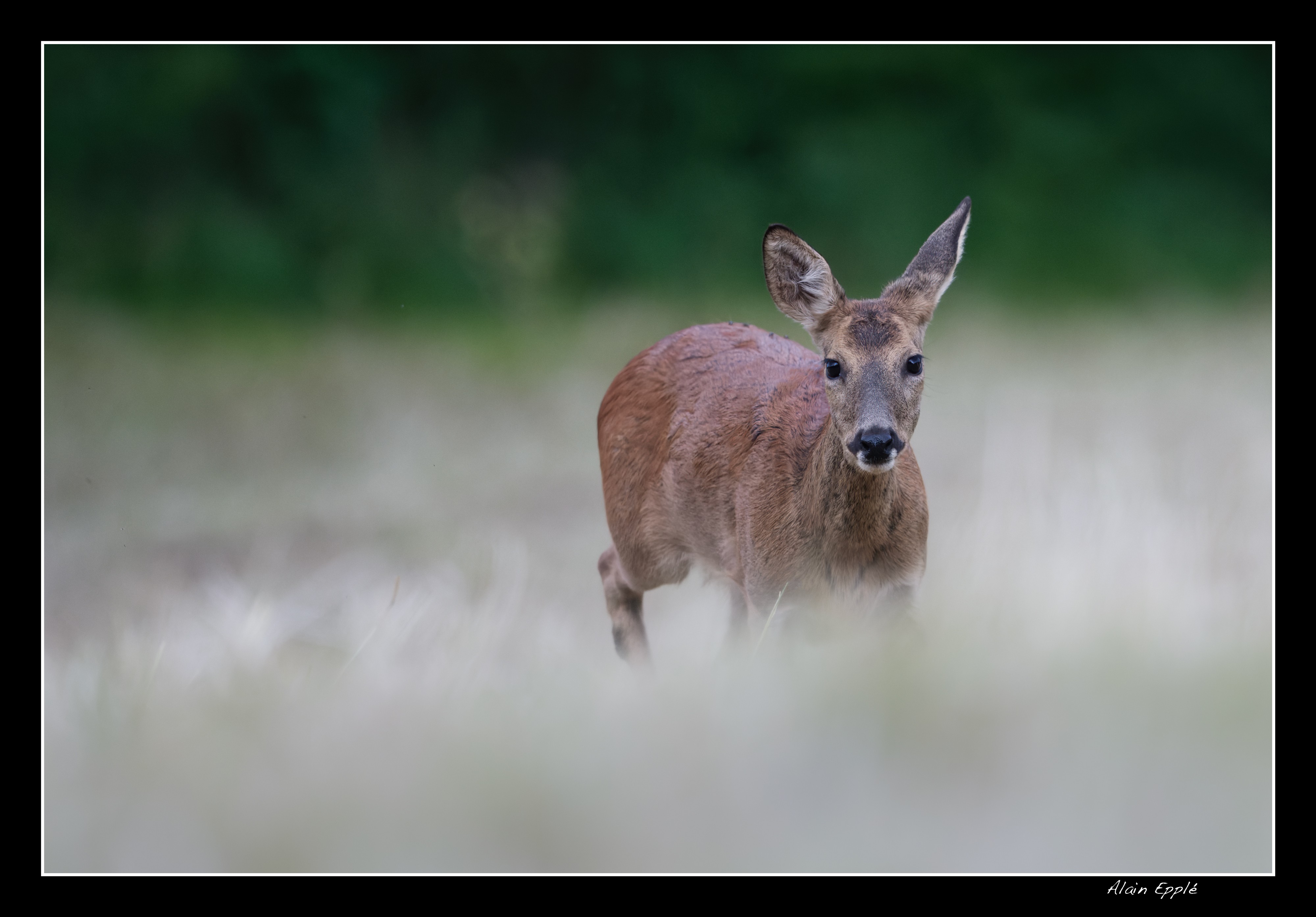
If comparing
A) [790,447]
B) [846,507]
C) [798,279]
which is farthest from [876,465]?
[798,279]

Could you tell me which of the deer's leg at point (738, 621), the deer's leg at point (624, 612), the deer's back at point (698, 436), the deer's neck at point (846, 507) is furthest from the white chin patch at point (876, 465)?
the deer's leg at point (624, 612)

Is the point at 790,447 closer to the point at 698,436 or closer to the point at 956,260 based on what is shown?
the point at 698,436

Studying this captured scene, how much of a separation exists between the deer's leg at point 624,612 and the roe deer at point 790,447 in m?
0.11

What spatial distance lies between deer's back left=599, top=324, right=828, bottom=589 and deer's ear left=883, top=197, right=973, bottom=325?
462mm

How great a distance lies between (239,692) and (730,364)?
2.12 m

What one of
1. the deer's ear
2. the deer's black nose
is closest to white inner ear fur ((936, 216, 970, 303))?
the deer's ear

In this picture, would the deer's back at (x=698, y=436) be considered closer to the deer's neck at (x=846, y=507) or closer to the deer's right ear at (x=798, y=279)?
the deer's neck at (x=846, y=507)

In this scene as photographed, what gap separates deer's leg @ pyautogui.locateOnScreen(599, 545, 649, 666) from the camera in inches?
185

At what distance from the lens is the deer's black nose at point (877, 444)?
10.6 ft

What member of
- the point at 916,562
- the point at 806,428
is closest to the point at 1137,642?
the point at 916,562

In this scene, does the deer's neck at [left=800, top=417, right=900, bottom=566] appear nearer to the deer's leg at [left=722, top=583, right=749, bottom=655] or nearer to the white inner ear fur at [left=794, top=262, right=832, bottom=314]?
the white inner ear fur at [left=794, top=262, right=832, bottom=314]

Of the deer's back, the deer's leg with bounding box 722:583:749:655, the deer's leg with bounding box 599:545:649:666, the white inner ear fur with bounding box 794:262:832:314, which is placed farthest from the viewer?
the deer's leg with bounding box 599:545:649:666

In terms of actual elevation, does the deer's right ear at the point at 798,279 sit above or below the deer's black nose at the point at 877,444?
above

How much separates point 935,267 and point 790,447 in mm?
690
